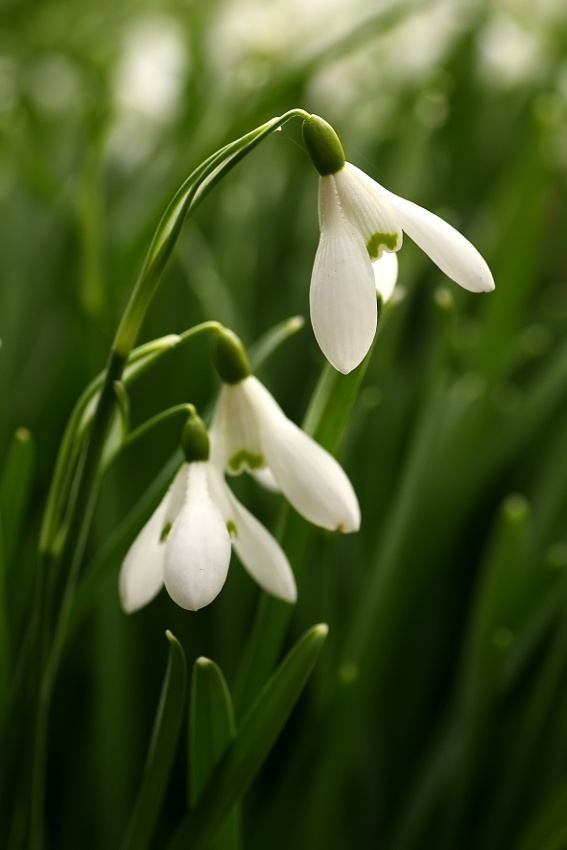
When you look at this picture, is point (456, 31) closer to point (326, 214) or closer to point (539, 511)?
point (539, 511)

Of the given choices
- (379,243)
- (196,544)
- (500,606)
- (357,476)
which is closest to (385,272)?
(379,243)

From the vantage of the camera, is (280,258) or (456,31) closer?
(280,258)

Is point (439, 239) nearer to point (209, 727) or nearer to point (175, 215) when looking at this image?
point (175, 215)

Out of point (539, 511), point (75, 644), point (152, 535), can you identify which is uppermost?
point (539, 511)

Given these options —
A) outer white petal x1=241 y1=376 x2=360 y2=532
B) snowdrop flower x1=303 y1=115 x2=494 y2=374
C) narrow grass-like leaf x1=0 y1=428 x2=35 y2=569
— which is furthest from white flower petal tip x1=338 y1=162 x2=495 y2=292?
narrow grass-like leaf x1=0 y1=428 x2=35 y2=569

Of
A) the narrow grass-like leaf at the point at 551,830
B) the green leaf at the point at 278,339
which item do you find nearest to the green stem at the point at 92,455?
the green leaf at the point at 278,339

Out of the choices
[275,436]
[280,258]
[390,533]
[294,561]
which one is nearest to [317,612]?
[390,533]

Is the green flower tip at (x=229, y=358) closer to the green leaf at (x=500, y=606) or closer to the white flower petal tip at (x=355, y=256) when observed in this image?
the white flower petal tip at (x=355, y=256)

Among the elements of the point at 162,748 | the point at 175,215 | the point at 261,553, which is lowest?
the point at 162,748
